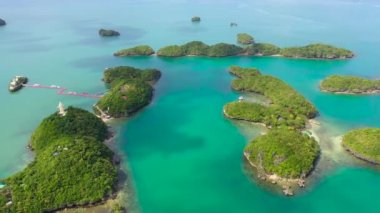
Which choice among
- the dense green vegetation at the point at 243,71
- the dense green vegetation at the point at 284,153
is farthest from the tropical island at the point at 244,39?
the dense green vegetation at the point at 284,153

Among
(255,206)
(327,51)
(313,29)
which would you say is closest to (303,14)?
(313,29)

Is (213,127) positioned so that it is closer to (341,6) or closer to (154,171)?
(154,171)

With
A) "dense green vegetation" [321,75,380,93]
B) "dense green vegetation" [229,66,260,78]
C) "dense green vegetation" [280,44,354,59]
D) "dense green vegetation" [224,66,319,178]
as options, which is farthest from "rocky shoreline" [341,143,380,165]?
"dense green vegetation" [280,44,354,59]

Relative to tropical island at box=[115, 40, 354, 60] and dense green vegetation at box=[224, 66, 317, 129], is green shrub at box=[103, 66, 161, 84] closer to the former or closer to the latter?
tropical island at box=[115, 40, 354, 60]

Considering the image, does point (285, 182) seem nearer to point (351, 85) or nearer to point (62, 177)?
point (62, 177)

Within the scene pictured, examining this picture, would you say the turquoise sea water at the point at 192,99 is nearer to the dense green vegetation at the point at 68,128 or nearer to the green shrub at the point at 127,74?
the green shrub at the point at 127,74

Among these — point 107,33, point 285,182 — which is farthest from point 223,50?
point 285,182
